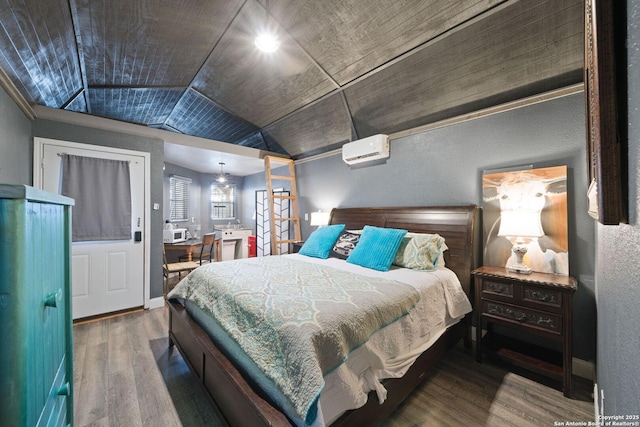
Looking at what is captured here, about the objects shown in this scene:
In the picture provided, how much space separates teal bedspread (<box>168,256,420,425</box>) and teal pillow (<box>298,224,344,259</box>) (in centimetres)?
86

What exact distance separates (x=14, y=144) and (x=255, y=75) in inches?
98.1

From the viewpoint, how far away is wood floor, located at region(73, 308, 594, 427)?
1638 mm

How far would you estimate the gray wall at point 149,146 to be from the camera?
293 cm

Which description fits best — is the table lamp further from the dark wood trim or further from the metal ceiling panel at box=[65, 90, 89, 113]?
the metal ceiling panel at box=[65, 90, 89, 113]

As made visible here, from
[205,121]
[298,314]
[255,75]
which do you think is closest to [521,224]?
[298,314]

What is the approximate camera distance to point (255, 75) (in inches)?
126

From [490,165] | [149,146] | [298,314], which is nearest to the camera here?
[298,314]

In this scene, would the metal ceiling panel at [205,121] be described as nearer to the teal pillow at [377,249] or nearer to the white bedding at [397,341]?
the teal pillow at [377,249]

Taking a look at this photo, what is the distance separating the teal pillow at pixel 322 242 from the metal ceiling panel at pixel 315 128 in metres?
1.61

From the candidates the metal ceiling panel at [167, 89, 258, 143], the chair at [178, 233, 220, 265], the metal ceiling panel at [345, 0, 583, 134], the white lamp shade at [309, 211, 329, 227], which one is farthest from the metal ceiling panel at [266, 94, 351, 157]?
the chair at [178, 233, 220, 265]

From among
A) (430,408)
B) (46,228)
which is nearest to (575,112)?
(430,408)

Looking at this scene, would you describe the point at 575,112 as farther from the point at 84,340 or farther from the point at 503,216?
the point at 84,340

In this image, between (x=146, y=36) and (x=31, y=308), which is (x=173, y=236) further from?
(x=31, y=308)

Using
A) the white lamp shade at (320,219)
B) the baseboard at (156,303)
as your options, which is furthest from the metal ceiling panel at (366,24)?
the baseboard at (156,303)
